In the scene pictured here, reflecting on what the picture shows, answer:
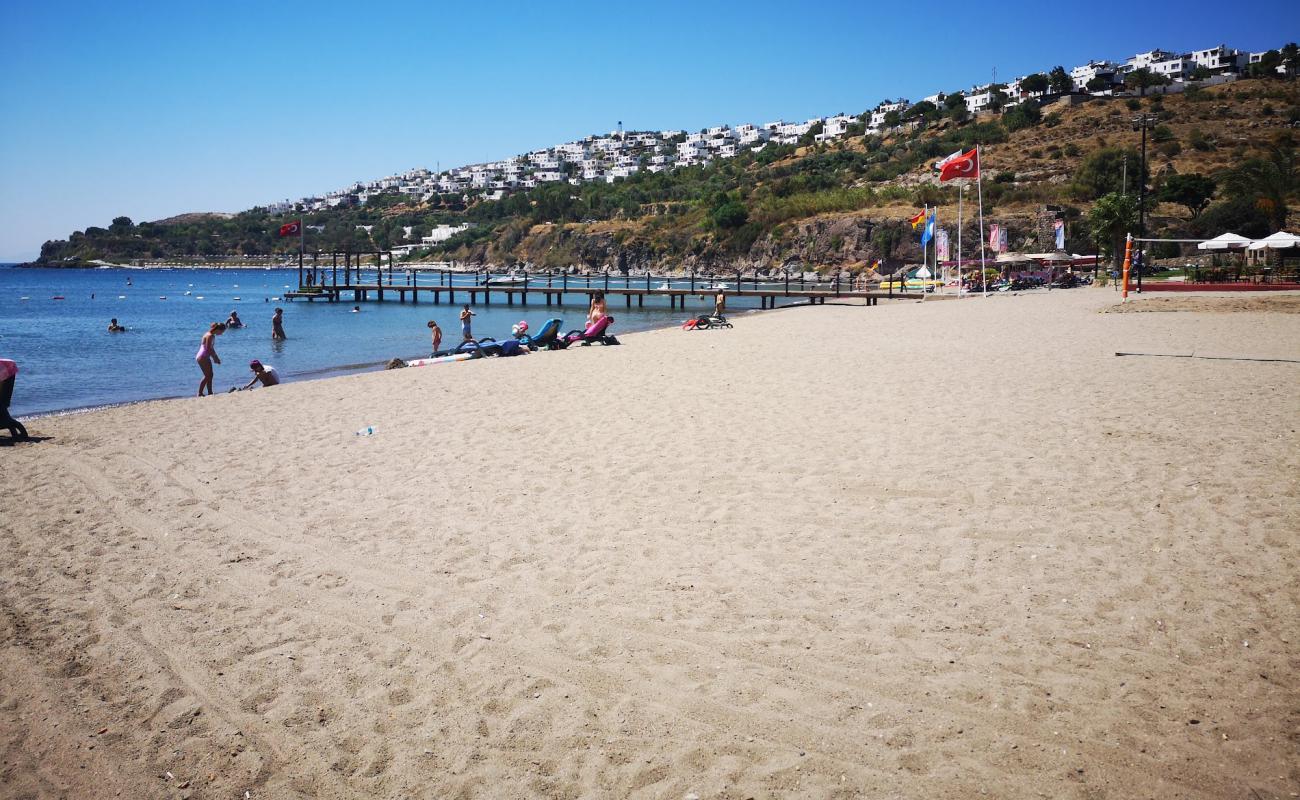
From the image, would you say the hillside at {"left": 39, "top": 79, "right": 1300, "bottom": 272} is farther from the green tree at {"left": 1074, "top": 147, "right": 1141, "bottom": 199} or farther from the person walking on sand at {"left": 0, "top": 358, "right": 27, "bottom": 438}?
the person walking on sand at {"left": 0, "top": 358, "right": 27, "bottom": 438}

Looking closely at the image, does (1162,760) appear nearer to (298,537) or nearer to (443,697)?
(443,697)

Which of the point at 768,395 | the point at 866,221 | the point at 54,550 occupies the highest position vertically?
the point at 866,221

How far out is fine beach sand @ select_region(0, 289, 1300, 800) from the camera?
295 cm

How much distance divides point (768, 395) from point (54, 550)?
23.9 feet

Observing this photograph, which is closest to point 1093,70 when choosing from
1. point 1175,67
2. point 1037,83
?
point 1175,67

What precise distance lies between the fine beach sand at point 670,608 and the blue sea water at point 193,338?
12400mm

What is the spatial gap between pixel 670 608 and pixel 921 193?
8263 centimetres

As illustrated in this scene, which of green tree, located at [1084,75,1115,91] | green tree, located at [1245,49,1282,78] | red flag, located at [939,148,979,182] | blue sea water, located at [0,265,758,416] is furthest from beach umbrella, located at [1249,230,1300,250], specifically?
green tree, located at [1084,75,1115,91]

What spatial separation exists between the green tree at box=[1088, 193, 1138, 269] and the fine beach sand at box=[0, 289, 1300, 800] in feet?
126

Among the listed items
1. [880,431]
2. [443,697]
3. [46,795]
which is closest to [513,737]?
[443,697]

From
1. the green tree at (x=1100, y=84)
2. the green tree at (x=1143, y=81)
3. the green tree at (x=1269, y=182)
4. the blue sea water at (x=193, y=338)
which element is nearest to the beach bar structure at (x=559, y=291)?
the blue sea water at (x=193, y=338)

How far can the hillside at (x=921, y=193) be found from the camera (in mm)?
56594

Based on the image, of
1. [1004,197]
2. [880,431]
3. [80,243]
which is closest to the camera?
[880,431]

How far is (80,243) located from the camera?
170 metres
